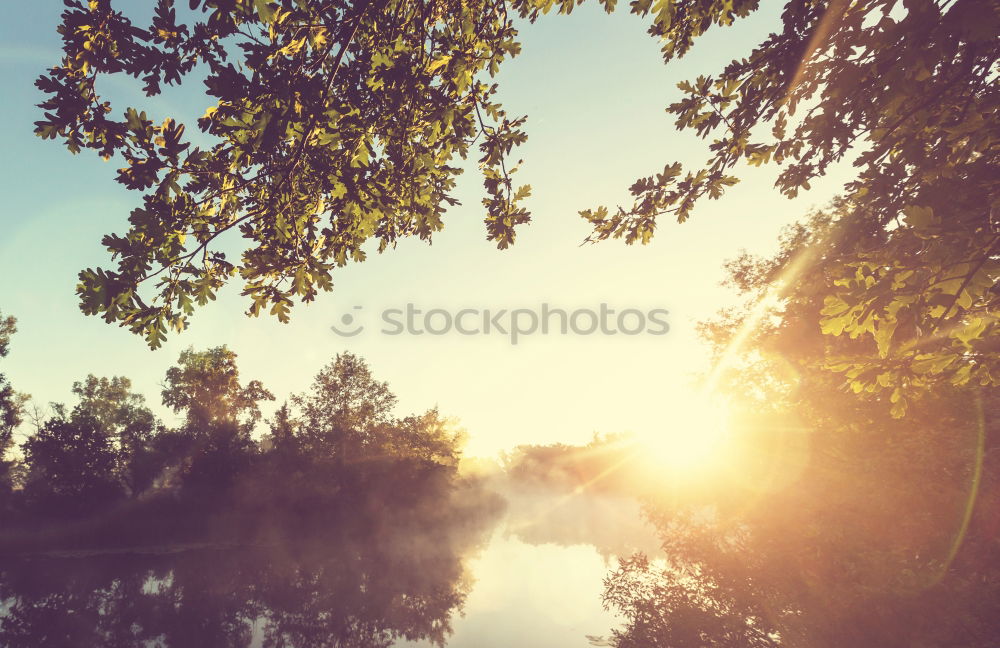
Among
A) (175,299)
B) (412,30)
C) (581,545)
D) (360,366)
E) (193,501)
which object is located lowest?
(581,545)

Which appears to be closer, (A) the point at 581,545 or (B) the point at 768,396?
(B) the point at 768,396

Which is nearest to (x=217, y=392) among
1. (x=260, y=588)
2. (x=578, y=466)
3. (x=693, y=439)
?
(x=260, y=588)

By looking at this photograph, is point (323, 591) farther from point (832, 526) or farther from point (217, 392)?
point (217, 392)

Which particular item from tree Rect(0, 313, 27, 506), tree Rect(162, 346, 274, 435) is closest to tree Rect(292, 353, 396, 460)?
tree Rect(162, 346, 274, 435)

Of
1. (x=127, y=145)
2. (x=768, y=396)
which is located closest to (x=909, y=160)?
(x=127, y=145)

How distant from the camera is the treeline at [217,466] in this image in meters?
20.8

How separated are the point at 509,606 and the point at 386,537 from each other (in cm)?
1431

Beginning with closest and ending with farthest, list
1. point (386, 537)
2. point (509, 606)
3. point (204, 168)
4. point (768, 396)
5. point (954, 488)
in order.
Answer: point (204, 168) < point (954, 488) < point (509, 606) < point (768, 396) < point (386, 537)

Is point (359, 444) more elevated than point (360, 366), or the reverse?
point (360, 366)

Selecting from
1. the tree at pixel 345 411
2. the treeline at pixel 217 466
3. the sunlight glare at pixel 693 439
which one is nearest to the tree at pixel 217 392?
the treeline at pixel 217 466

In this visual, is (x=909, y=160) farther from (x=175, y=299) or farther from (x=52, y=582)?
(x=52, y=582)

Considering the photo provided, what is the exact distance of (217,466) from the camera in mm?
23078

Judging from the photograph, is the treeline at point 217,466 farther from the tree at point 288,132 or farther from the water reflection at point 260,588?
the tree at point 288,132

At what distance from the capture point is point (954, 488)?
23.5ft
